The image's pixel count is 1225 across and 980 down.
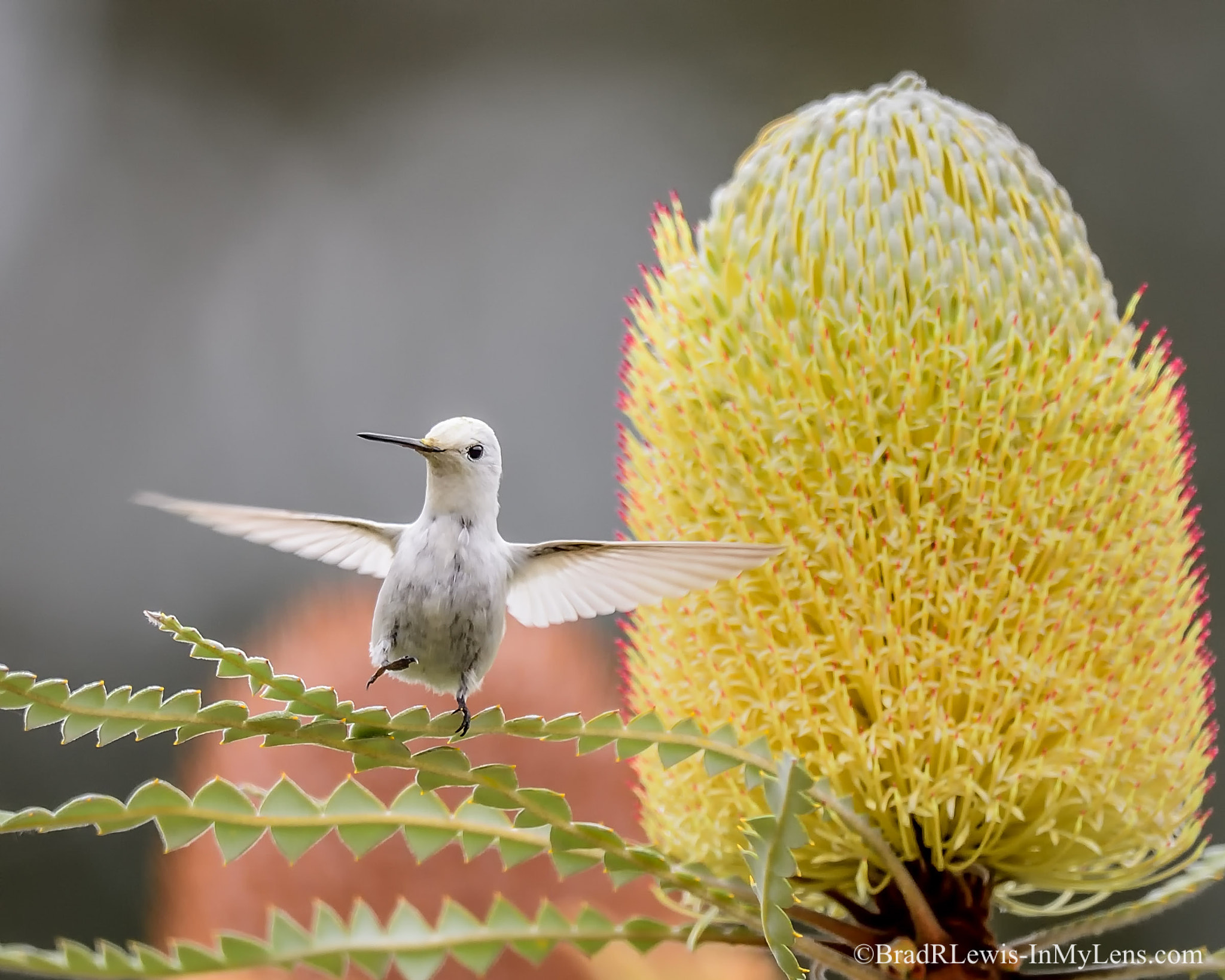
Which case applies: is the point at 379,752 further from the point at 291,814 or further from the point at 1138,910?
the point at 1138,910

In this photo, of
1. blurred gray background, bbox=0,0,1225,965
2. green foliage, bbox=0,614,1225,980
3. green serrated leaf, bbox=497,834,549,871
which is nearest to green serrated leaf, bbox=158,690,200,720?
green foliage, bbox=0,614,1225,980

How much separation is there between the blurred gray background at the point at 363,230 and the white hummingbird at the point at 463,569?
957mm

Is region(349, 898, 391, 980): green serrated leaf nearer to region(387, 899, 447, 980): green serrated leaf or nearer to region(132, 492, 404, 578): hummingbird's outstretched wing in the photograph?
region(387, 899, 447, 980): green serrated leaf

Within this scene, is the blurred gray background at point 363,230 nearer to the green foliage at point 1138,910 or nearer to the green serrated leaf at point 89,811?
the green foliage at point 1138,910

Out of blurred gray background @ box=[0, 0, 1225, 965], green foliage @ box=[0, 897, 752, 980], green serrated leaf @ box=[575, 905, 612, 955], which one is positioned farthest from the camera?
blurred gray background @ box=[0, 0, 1225, 965]

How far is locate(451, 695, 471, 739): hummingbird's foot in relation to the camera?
0.97 ft

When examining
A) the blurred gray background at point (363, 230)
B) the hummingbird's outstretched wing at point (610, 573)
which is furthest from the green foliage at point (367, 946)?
the blurred gray background at point (363, 230)

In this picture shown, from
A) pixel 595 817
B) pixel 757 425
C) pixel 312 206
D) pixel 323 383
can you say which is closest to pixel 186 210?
pixel 312 206

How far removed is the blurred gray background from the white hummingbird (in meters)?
0.96

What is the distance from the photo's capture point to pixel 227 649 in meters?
0.27

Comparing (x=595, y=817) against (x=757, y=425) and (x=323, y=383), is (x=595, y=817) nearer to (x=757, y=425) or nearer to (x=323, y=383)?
(x=757, y=425)

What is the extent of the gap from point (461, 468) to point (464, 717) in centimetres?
9

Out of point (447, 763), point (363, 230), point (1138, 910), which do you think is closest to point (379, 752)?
point (447, 763)

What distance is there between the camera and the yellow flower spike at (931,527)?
39 cm
